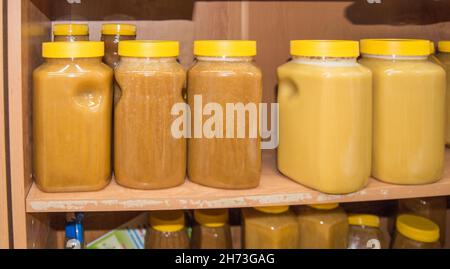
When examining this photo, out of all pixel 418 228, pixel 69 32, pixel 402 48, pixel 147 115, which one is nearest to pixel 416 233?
pixel 418 228

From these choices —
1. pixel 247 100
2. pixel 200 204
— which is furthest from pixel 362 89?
pixel 200 204

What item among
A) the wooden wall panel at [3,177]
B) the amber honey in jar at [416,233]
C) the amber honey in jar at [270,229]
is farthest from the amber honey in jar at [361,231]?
the wooden wall panel at [3,177]

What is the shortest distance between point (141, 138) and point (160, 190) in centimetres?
10

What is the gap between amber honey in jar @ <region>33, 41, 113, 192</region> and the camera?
2.65 ft

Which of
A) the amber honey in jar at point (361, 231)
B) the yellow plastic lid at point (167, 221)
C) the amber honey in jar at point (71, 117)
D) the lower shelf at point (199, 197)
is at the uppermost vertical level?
the amber honey in jar at point (71, 117)

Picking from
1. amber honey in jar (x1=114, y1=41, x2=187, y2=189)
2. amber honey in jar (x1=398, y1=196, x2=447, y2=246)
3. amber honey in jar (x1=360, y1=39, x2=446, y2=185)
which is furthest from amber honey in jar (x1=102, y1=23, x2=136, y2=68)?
amber honey in jar (x1=398, y1=196, x2=447, y2=246)

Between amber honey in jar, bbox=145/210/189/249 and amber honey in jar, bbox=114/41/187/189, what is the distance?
188mm

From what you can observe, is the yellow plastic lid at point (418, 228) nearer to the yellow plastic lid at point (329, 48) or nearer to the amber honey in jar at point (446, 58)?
the amber honey in jar at point (446, 58)

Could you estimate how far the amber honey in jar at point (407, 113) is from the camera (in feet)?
2.88

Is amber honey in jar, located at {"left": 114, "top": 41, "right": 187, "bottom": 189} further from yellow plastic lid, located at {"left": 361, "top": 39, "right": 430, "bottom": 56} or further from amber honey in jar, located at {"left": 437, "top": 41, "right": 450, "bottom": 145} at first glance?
amber honey in jar, located at {"left": 437, "top": 41, "right": 450, "bottom": 145}

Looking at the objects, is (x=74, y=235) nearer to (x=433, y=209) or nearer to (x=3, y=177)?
(x=3, y=177)

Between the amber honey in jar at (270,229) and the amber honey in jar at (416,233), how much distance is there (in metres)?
0.25
